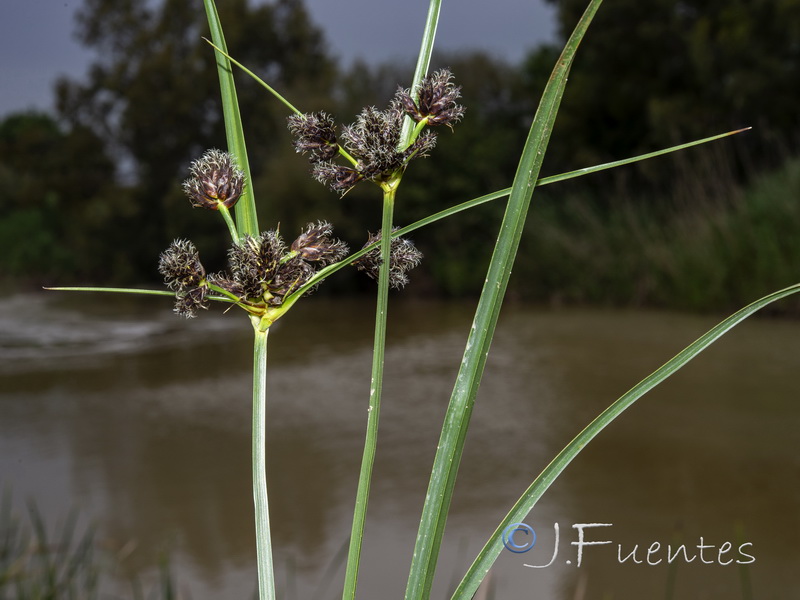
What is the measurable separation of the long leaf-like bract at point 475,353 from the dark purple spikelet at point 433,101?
0.21 ft

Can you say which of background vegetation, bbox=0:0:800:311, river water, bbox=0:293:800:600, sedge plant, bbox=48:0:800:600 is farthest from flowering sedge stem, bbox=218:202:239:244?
background vegetation, bbox=0:0:800:311

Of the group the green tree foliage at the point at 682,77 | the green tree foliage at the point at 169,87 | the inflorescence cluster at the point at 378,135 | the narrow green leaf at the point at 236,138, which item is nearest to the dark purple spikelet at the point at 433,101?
the inflorescence cluster at the point at 378,135

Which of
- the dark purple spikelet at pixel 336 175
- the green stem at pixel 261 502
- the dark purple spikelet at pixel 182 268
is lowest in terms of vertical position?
the green stem at pixel 261 502

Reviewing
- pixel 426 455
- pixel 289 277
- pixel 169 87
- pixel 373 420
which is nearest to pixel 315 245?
pixel 289 277

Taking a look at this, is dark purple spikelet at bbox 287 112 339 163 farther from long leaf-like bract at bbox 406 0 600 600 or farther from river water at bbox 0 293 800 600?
river water at bbox 0 293 800 600

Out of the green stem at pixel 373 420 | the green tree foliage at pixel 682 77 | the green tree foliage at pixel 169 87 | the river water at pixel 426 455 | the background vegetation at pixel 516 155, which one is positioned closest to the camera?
the green stem at pixel 373 420

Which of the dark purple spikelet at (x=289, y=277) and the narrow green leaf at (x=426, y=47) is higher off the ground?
the narrow green leaf at (x=426, y=47)

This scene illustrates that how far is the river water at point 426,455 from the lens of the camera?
2.23 meters

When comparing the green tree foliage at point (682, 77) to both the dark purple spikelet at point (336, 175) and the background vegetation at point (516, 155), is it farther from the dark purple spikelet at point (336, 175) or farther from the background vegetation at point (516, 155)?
the dark purple spikelet at point (336, 175)

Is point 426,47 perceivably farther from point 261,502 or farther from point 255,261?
point 261,502

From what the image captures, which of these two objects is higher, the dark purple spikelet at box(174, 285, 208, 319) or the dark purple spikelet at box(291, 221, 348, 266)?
the dark purple spikelet at box(291, 221, 348, 266)

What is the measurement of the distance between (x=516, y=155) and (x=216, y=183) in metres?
9.00

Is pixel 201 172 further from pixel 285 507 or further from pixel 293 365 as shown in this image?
pixel 293 365

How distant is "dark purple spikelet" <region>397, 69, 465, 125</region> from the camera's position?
0.48 metres
